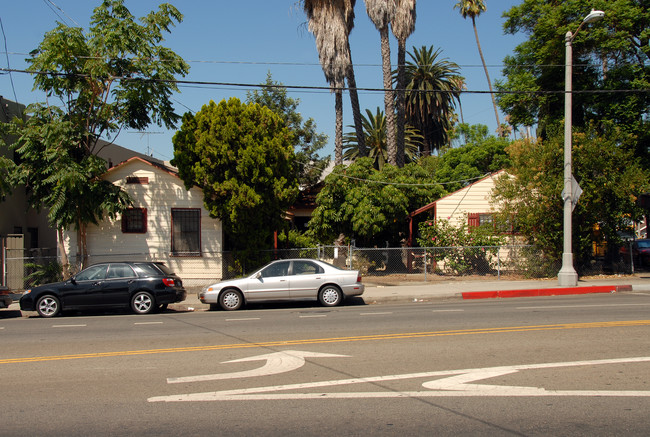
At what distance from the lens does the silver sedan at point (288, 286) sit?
15.1m

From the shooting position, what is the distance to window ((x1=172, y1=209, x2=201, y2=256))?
2095 cm

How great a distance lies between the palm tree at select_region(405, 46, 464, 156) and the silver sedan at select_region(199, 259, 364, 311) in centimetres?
3383

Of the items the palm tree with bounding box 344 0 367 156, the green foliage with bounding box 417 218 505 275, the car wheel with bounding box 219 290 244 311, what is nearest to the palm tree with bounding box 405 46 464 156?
the palm tree with bounding box 344 0 367 156

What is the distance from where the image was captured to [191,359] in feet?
27.5

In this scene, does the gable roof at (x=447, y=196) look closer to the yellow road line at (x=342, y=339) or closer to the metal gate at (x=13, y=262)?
the yellow road line at (x=342, y=339)

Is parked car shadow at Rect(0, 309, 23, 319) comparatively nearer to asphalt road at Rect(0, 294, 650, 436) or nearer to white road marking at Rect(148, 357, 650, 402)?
asphalt road at Rect(0, 294, 650, 436)

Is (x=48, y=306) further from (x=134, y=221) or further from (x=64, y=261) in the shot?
(x=134, y=221)

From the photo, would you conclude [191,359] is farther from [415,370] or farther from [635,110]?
[635,110]

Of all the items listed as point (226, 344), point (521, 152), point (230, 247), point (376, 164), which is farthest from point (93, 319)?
point (376, 164)

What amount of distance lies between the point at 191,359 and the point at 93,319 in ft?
22.7

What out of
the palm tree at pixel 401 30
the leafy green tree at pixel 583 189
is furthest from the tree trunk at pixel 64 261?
the palm tree at pixel 401 30

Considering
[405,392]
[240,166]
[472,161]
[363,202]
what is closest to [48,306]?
[240,166]

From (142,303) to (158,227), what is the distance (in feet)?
20.8

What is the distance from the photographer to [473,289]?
1819cm
